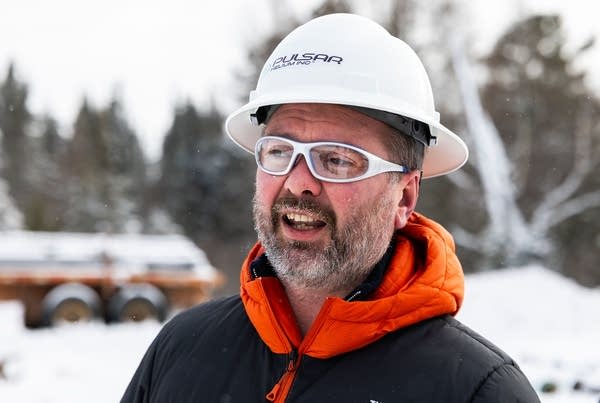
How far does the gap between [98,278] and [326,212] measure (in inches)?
415

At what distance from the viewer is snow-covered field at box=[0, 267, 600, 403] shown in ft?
22.5

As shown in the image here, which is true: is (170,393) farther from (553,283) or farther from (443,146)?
(553,283)

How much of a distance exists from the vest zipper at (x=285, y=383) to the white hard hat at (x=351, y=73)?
0.70 meters

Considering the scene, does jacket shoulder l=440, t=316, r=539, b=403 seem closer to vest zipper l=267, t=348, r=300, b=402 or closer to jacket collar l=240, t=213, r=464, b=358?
jacket collar l=240, t=213, r=464, b=358

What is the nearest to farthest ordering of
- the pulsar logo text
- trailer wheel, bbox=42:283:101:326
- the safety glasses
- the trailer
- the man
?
the man < the safety glasses < the pulsar logo text < trailer wheel, bbox=42:283:101:326 < the trailer

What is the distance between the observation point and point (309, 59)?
6.22 ft

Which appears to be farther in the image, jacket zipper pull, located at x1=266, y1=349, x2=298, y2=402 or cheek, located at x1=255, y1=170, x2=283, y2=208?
cheek, located at x1=255, y1=170, x2=283, y2=208

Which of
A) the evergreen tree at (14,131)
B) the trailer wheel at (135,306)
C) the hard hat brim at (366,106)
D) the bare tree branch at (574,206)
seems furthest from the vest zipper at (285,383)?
the evergreen tree at (14,131)

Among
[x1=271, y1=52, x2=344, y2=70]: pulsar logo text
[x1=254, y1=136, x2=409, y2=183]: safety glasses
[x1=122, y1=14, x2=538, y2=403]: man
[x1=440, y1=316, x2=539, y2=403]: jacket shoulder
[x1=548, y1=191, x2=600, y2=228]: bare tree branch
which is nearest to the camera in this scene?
[x1=440, y1=316, x2=539, y2=403]: jacket shoulder

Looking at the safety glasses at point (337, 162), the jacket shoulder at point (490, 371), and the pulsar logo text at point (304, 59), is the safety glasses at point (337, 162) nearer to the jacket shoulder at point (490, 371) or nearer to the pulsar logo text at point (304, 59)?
the pulsar logo text at point (304, 59)

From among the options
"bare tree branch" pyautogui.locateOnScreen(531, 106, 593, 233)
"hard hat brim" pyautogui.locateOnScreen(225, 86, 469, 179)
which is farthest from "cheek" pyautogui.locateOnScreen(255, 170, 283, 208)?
"bare tree branch" pyautogui.locateOnScreen(531, 106, 593, 233)

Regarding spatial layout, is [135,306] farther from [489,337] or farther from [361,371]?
[361,371]

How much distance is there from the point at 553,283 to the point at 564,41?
12305mm

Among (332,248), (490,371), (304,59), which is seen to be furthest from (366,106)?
(490,371)
